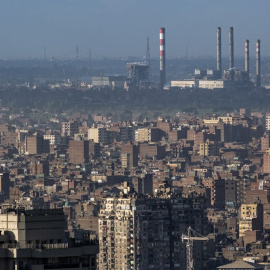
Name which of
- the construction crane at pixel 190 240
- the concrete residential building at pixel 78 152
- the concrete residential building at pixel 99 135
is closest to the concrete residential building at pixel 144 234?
the construction crane at pixel 190 240

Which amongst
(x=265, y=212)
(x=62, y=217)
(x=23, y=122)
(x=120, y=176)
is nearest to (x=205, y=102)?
(x=23, y=122)

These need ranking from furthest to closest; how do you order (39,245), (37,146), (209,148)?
1. (37,146)
2. (209,148)
3. (39,245)

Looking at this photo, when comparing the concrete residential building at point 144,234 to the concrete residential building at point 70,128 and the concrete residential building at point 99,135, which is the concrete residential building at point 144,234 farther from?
the concrete residential building at point 70,128

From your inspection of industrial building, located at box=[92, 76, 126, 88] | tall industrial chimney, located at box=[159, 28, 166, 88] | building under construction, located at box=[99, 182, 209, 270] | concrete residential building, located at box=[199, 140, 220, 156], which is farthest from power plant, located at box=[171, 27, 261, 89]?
building under construction, located at box=[99, 182, 209, 270]

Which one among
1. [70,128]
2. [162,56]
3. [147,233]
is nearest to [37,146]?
[70,128]

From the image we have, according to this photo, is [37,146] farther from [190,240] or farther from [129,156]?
[190,240]

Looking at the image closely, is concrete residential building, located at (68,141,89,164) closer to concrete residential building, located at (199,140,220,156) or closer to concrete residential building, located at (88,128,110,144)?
concrete residential building, located at (199,140,220,156)
